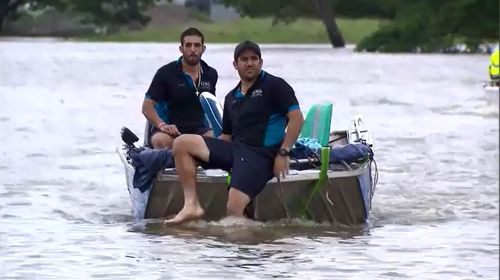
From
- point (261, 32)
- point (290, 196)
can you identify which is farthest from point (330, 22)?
point (290, 196)

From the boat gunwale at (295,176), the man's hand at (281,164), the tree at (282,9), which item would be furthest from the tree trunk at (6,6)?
the man's hand at (281,164)

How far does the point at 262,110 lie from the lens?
13.4 metres

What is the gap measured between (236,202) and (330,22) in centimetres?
9263

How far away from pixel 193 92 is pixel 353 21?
108 metres

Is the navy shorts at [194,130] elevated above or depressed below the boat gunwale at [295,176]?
above

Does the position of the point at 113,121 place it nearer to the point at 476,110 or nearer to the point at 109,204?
the point at 476,110

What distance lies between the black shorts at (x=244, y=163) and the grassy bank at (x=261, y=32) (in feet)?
308

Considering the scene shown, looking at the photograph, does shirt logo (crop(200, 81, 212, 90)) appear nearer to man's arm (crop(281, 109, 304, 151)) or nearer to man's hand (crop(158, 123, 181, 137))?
man's hand (crop(158, 123, 181, 137))

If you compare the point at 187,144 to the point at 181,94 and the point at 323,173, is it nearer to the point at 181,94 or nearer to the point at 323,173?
the point at 323,173

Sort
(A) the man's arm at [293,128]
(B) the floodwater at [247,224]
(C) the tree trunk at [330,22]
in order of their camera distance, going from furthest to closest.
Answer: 1. (C) the tree trunk at [330,22]
2. (A) the man's arm at [293,128]
3. (B) the floodwater at [247,224]

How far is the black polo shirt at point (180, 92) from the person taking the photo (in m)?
14.6

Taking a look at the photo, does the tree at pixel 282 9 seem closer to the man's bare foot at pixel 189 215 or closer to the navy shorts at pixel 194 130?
the navy shorts at pixel 194 130

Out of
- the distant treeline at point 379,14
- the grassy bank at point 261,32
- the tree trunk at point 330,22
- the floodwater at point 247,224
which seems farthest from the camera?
the grassy bank at point 261,32

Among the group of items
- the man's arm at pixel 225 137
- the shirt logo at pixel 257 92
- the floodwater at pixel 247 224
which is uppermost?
the shirt logo at pixel 257 92
